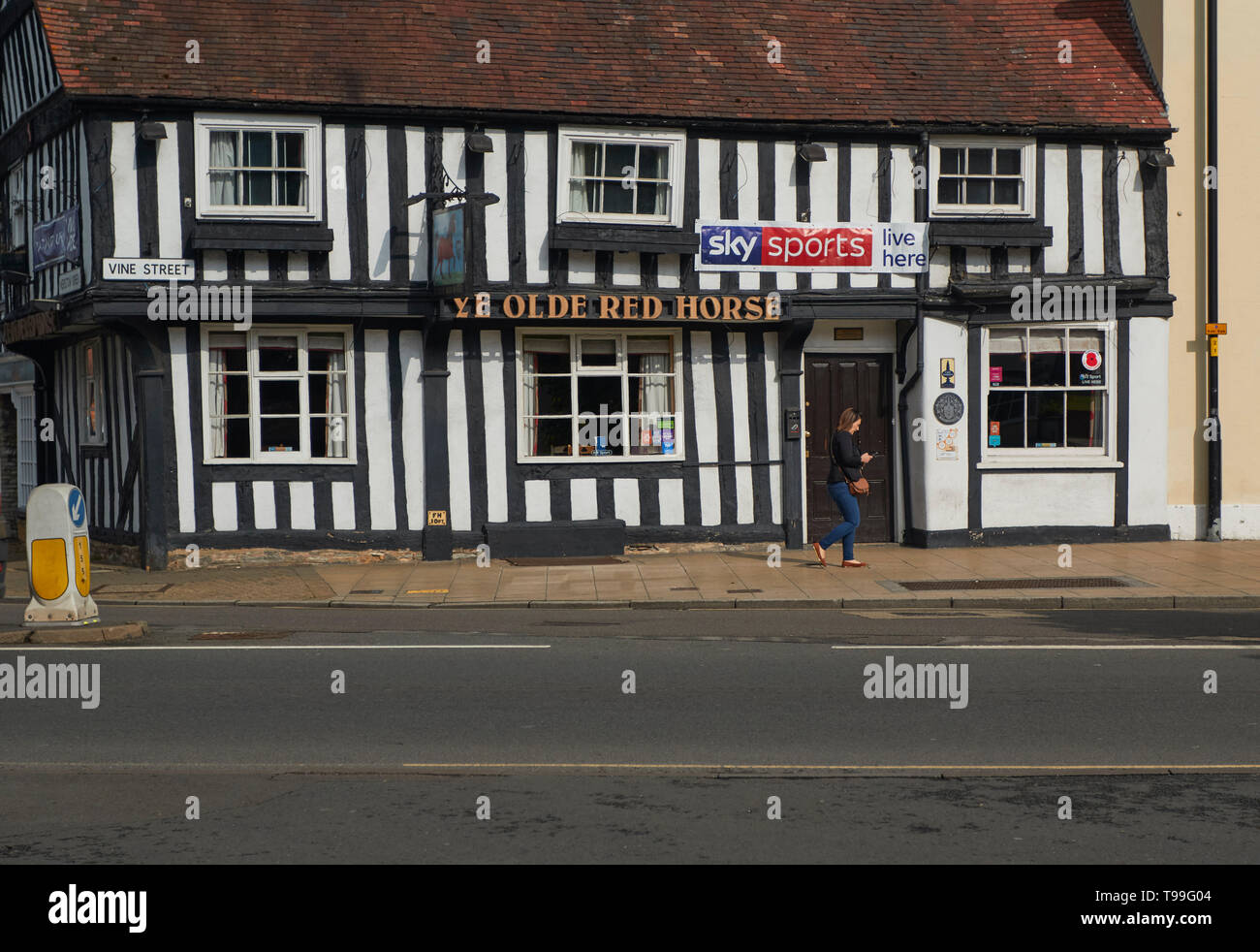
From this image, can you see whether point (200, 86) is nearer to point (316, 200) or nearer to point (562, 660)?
point (316, 200)

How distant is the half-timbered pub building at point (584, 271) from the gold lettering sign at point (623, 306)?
0.05m

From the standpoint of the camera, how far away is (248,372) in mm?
17469

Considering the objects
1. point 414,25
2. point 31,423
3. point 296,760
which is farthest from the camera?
point 31,423

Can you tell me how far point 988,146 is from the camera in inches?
724

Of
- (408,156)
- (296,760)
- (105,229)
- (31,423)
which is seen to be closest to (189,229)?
(105,229)

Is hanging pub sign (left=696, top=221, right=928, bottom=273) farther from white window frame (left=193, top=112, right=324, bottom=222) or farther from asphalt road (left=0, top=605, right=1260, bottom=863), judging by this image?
asphalt road (left=0, top=605, right=1260, bottom=863)

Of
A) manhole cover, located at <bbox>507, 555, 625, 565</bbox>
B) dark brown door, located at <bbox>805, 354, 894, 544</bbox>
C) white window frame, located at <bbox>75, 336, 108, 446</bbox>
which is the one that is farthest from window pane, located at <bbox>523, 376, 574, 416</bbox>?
white window frame, located at <bbox>75, 336, 108, 446</bbox>

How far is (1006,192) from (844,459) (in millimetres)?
4718

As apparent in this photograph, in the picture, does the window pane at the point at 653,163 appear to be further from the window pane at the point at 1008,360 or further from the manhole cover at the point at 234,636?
the manhole cover at the point at 234,636

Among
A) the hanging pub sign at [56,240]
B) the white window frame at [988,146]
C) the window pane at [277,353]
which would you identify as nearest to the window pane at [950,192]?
the white window frame at [988,146]

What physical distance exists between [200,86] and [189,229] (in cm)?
169

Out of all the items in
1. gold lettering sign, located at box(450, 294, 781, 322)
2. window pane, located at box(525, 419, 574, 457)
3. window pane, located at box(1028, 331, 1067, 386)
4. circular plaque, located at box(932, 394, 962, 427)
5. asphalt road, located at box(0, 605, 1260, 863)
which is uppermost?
gold lettering sign, located at box(450, 294, 781, 322)

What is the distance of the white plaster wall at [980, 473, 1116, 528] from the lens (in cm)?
1855

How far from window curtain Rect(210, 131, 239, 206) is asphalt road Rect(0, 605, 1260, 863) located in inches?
274
